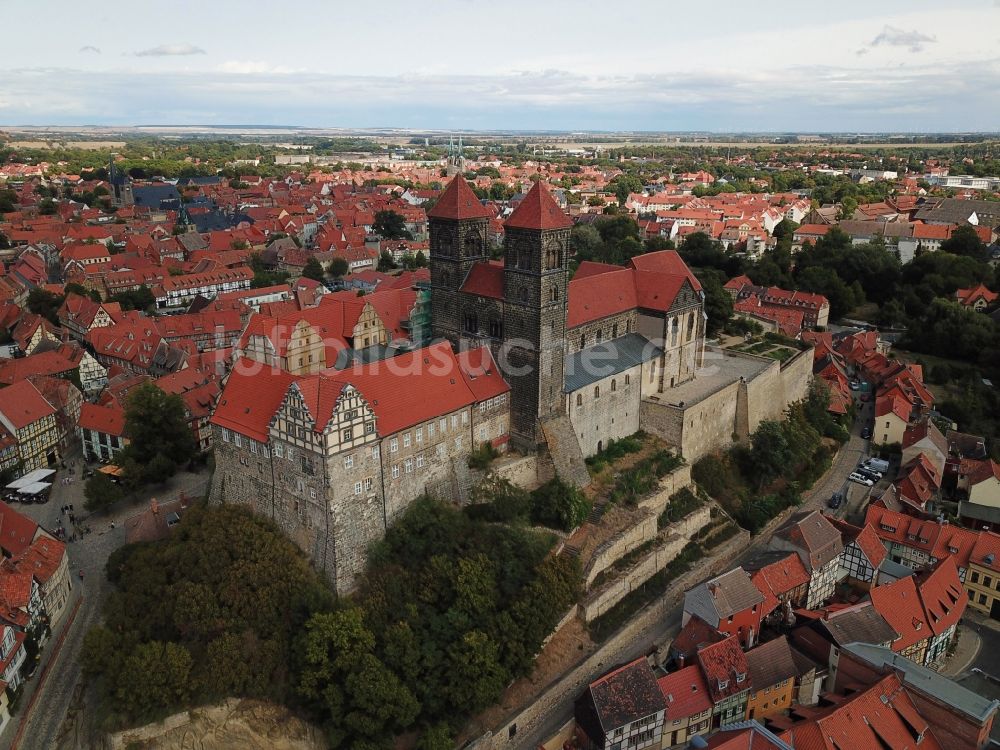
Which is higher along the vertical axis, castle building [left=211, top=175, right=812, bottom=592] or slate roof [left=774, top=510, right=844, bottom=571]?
castle building [left=211, top=175, right=812, bottom=592]

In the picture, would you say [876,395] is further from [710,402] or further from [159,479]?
[159,479]

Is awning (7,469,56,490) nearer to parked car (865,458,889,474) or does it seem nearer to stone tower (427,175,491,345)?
stone tower (427,175,491,345)

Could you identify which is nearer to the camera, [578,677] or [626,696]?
[626,696]

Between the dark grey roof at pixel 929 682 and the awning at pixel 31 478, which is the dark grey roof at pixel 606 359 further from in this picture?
the awning at pixel 31 478

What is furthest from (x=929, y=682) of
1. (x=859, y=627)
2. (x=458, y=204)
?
(x=458, y=204)

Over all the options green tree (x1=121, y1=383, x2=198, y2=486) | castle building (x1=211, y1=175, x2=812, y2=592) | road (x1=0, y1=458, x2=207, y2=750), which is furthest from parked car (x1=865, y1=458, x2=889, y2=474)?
green tree (x1=121, y1=383, x2=198, y2=486)

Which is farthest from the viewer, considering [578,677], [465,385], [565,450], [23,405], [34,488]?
[23,405]

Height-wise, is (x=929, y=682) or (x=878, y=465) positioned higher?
(x=929, y=682)

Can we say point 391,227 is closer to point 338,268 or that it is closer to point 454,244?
point 338,268
